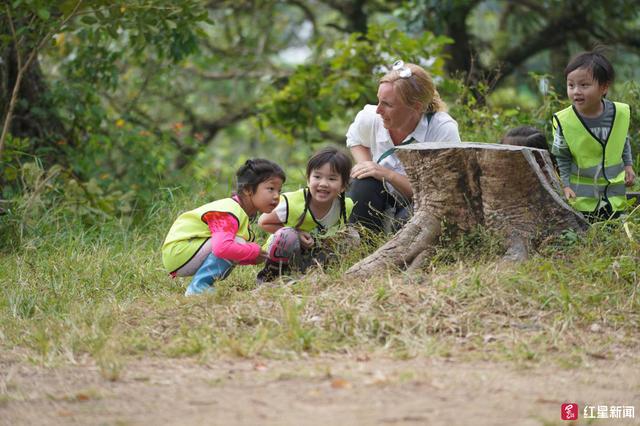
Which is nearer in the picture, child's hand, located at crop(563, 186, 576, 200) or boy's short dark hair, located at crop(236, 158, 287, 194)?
boy's short dark hair, located at crop(236, 158, 287, 194)

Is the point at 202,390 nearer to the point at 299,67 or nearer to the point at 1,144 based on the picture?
the point at 1,144

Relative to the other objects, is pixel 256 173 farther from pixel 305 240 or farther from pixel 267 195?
pixel 305 240

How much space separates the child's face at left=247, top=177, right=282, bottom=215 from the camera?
5023 millimetres

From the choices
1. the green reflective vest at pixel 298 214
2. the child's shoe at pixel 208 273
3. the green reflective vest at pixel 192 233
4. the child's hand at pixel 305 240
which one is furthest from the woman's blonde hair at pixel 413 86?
the child's shoe at pixel 208 273

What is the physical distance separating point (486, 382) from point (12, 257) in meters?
4.05

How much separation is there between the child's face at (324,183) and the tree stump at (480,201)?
1.40 ft

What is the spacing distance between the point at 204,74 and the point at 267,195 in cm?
824

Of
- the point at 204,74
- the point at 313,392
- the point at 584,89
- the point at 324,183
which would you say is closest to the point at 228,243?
the point at 324,183

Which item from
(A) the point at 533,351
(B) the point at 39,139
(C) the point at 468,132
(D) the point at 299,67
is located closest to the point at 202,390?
(A) the point at 533,351

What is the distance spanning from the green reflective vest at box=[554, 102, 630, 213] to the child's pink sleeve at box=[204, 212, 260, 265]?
1.91 m

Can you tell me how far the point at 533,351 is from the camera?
380 cm

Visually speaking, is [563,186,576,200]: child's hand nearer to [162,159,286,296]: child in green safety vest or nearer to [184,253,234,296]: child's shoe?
[162,159,286,296]: child in green safety vest

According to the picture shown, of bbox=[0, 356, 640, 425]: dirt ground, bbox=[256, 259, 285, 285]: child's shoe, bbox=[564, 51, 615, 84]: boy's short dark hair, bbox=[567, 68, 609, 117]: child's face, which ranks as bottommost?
bbox=[0, 356, 640, 425]: dirt ground

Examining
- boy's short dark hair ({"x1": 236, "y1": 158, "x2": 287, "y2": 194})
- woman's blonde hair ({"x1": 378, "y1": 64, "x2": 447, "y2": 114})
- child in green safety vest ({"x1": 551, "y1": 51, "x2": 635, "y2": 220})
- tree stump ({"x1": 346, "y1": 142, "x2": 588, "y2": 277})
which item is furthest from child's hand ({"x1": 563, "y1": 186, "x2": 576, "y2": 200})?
boy's short dark hair ({"x1": 236, "y1": 158, "x2": 287, "y2": 194})
